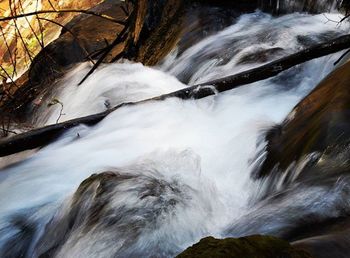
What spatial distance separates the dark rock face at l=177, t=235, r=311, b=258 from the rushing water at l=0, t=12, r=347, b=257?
79 centimetres

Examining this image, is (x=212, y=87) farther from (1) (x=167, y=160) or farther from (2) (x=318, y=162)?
(2) (x=318, y=162)

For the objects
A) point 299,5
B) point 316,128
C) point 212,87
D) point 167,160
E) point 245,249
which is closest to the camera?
point 245,249

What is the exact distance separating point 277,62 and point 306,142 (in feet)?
3.45

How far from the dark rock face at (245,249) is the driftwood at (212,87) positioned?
2.18 meters

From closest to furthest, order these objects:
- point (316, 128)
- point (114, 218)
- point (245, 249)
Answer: point (245, 249)
point (114, 218)
point (316, 128)

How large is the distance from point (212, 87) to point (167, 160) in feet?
2.44

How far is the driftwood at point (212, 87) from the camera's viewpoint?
334 cm

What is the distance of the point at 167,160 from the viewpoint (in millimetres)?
3520

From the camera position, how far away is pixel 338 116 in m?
2.80

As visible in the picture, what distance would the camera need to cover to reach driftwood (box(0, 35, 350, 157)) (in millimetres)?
3341

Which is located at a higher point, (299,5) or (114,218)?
(114,218)

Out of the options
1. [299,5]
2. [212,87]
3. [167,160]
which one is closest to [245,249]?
[167,160]

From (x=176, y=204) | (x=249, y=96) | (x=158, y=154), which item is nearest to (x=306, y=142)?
(x=176, y=204)

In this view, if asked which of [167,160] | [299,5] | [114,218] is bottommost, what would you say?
[299,5]
